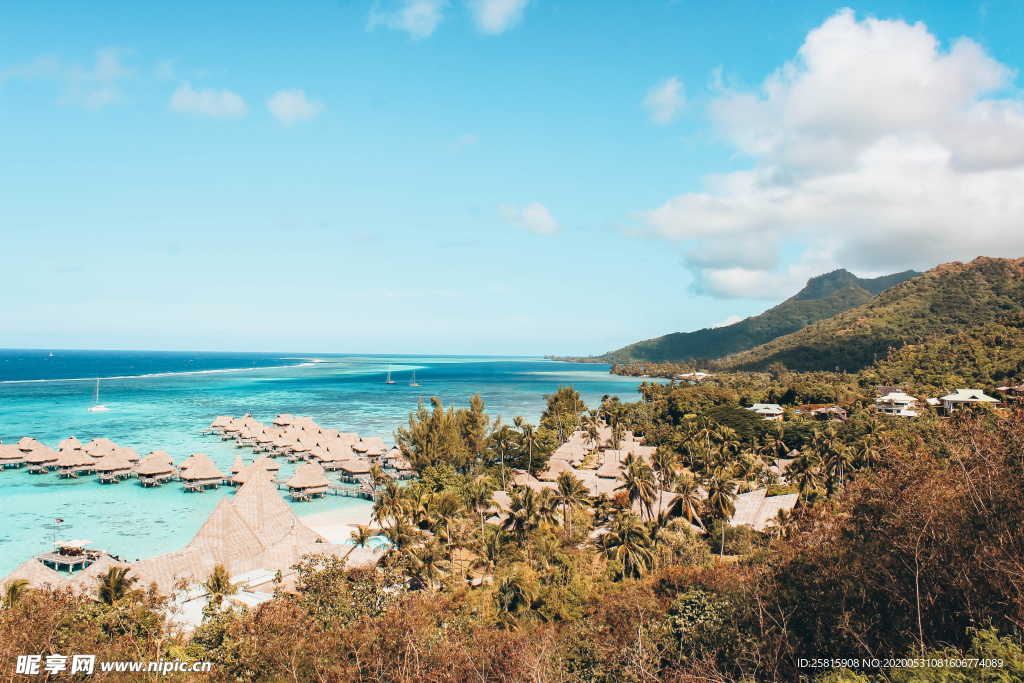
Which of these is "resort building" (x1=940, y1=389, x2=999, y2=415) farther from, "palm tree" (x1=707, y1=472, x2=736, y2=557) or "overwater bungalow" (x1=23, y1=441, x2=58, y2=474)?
"overwater bungalow" (x1=23, y1=441, x2=58, y2=474)

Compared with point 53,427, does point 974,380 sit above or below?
above

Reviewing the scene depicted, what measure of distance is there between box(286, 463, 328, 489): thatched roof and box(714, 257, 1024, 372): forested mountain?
105 m

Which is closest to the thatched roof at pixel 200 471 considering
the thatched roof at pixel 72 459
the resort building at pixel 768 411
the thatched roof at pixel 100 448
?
the thatched roof at pixel 100 448

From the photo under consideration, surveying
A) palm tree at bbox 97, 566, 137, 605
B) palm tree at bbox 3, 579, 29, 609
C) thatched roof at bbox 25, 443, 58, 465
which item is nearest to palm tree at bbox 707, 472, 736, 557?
palm tree at bbox 97, 566, 137, 605

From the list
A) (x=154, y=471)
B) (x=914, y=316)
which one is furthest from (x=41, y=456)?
(x=914, y=316)

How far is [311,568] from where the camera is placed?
55.5 ft

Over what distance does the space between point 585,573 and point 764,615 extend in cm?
862

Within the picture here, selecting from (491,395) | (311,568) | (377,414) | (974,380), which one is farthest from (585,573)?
(491,395)

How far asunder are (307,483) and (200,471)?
760 centimetres

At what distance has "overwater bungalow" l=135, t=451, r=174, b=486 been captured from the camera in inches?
1486

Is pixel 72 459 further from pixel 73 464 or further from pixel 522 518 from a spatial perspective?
pixel 522 518

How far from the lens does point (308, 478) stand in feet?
120

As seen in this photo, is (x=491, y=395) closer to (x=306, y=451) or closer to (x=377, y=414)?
(x=377, y=414)

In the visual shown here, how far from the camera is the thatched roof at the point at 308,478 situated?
36.0 m
